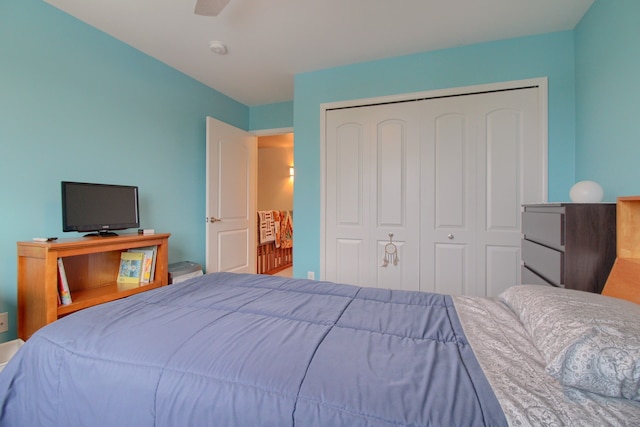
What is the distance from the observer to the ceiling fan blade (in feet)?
4.86

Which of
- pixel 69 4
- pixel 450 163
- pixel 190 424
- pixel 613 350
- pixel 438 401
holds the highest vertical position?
pixel 69 4

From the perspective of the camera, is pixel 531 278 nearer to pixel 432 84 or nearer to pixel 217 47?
pixel 432 84

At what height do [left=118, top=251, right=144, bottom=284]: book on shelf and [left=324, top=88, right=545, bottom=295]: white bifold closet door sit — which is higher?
[left=324, top=88, right=545, bottom=295]: white bifold closet door

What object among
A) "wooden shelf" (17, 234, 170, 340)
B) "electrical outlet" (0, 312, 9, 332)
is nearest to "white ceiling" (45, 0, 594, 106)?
"wooden shelf" (17, 234, 170, 340)

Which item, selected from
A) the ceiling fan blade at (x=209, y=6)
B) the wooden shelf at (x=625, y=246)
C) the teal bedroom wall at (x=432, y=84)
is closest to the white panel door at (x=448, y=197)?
the teal bedroom wall at (x=432, y=84)

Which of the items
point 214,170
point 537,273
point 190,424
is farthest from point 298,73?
point 190,424

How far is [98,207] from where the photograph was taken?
2.07 m

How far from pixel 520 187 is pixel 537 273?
3.00 ft

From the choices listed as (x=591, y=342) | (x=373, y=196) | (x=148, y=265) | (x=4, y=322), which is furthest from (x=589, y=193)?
(x=4, y=322)

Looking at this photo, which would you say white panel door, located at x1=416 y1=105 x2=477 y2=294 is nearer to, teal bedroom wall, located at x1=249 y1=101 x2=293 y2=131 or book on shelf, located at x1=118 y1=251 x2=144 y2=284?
teal bedroom wall, located at x1=249 y1=101 x2=293 y2=131

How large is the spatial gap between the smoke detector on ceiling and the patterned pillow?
2.77 metres

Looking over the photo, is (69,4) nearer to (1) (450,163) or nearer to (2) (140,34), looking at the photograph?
(2) (140,34)

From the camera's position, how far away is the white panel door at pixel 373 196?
257cm

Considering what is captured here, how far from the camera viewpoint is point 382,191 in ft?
8.71
